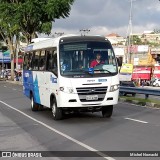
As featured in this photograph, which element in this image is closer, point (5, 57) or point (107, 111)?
point (107, 111)

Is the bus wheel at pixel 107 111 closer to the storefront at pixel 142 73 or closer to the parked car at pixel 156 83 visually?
the parked car at pixel 156 83

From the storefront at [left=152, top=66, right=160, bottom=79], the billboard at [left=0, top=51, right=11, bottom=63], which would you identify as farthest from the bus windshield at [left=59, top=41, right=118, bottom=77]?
the billboard at [left=0, top=51, right=11, bottom=63]

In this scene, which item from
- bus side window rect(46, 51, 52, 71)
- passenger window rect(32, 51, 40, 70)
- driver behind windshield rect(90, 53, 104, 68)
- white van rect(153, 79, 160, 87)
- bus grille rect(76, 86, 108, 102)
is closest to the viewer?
bus grille rect(76, 86, 108, 102)

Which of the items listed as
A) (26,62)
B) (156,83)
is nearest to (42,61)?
(26,62)

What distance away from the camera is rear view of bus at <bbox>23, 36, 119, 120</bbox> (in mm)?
14180

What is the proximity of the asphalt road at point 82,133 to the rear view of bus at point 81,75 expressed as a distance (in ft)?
2.12

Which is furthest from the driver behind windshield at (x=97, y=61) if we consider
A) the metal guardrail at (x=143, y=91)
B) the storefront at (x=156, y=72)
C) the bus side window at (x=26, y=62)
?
the storefront at (x=156, y=72)

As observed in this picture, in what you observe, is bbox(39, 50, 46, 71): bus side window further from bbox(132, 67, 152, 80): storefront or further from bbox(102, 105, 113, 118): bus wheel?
bbox(132, 67, 152, 80): storefront

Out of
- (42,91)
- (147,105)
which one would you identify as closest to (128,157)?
(42,91)

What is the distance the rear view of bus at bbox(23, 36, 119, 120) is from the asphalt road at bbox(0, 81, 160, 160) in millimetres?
645

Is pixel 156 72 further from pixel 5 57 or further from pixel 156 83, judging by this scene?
pixel 5 57

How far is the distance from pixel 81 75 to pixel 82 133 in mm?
2676

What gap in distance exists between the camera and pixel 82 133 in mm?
12062

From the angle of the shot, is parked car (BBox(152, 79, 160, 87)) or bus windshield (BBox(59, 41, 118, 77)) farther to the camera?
Answer: parked car (BBox(152, 79, 160, 87))
